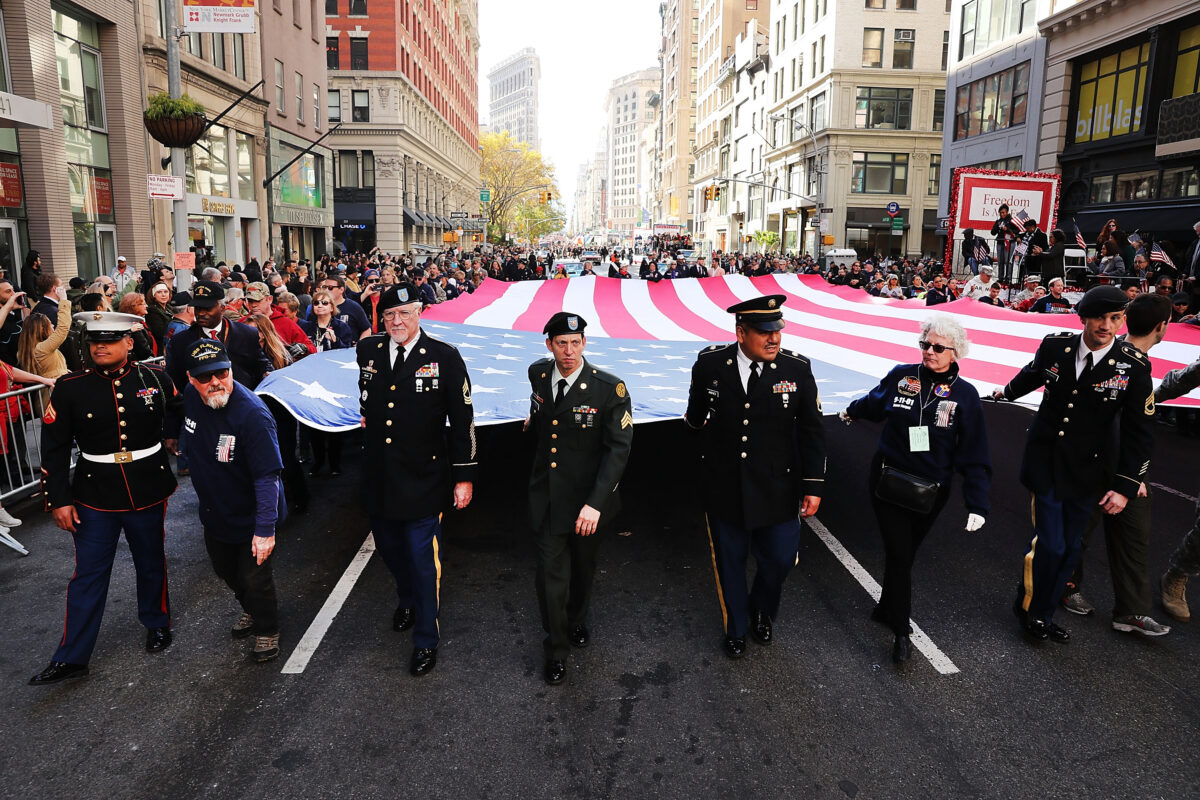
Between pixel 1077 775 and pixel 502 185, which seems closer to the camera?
pixel 1077 775

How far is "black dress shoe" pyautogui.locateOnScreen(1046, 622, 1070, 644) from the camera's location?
16.5 feet

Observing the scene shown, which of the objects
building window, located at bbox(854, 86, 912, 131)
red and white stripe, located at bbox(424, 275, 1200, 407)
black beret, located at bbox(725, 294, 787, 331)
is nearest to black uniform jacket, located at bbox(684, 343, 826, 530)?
black beret, located at bbox(725, 294, 787, 331)

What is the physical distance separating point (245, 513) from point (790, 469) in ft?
10.5

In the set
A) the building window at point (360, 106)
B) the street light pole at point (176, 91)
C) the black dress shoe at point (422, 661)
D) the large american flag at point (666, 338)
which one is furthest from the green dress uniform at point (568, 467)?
the building window at point (360, 106)

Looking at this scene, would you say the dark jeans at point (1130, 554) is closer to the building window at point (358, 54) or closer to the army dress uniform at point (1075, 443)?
the army dress uniform at point (1075, 443)

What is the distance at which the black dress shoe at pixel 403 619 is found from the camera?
205 inches

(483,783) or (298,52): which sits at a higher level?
(298,52)

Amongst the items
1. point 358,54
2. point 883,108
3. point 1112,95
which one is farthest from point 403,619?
point 883,108

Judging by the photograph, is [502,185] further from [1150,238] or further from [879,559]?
[879,559]

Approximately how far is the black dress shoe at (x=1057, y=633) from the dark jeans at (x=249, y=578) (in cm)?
483

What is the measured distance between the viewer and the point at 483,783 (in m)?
3.66

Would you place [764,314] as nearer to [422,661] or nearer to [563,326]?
[563,326]

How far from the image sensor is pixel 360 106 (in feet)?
169

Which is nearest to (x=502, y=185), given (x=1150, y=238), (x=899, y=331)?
(x=1150, y=238)
